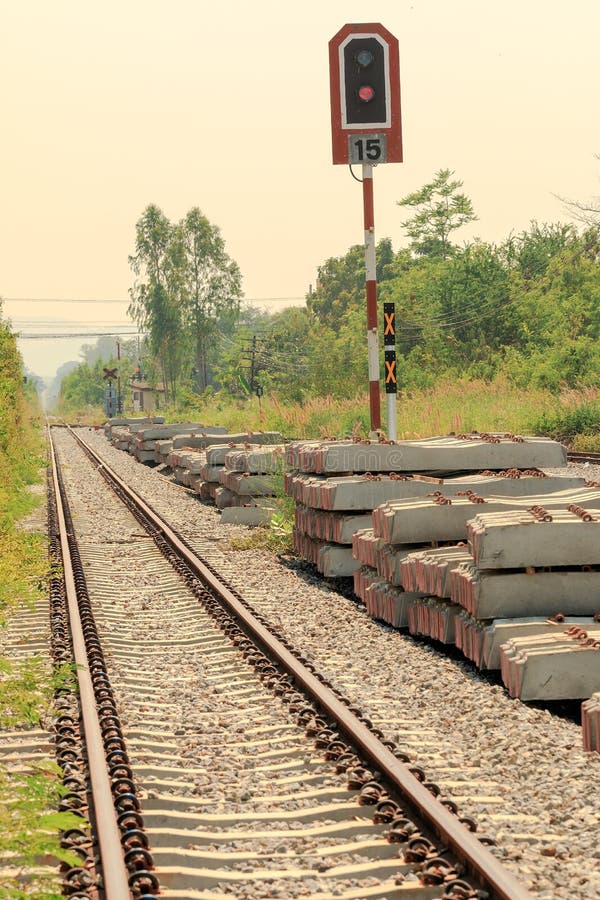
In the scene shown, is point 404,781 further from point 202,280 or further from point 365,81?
point 202,280

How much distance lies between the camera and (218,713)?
6.77m

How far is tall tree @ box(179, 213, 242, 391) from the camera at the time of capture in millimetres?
85375

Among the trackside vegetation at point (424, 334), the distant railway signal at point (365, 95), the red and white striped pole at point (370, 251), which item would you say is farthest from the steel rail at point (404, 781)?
the trackside vegetation at point (424, 334)

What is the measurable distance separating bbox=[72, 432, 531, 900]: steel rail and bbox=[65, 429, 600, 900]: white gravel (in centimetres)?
15

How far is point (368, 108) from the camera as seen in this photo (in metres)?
13.8

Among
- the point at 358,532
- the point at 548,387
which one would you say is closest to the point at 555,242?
the point at 548,387

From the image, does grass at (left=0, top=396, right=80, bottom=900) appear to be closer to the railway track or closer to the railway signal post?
the railway signal post

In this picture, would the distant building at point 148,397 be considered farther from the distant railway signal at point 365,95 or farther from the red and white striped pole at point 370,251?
the distant railway signal at point 365,95

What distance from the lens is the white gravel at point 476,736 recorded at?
4.39 meters

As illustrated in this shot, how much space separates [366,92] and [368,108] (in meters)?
0.19

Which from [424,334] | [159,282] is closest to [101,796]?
[424,334]

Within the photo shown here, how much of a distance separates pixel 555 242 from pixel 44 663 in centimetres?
6182

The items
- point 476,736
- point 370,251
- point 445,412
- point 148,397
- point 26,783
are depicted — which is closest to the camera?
point 26,783

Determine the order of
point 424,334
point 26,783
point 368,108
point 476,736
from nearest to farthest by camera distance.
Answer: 1. point 26,783
2. point 476,736
3. point 368,108
4. point 424,334
